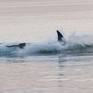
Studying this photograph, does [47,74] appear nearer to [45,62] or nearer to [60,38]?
[45,62]

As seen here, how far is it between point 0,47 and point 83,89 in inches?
396

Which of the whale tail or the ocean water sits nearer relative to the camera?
the ocean water

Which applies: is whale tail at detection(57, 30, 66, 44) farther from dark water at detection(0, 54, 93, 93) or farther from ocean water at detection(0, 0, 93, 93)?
dark water at detection(0, 54, 93, 93)

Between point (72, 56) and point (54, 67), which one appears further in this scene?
point (72, 56)

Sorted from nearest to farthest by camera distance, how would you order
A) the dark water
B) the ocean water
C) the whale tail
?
1. the dark water
2. the ocean water
3. the whale tail

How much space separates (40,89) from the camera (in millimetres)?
16562

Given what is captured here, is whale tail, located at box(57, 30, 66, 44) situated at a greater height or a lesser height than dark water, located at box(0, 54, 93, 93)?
lesser

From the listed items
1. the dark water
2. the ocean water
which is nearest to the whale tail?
the ocean water

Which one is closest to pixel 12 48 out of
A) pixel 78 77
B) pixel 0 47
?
pixel 0 47

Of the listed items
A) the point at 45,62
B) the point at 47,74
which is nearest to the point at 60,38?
the point at 45,62

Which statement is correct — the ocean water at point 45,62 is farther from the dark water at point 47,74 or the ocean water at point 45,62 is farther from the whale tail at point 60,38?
the whale tail at point 60,38

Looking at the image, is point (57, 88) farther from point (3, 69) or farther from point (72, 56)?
point (72, 56)

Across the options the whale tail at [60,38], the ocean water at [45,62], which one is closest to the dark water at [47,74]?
the ocean water at [45,62]

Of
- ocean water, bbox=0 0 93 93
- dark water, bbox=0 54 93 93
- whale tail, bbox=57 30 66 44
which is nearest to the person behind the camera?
dark water, bbox=0 54 93 93
